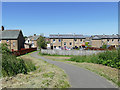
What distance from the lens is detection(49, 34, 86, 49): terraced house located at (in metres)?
34.5

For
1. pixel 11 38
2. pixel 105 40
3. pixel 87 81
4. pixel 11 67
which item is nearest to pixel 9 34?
pixel 11 38

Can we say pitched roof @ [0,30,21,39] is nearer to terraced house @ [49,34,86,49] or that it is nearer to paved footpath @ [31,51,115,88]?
terraced house @ [49,34,86,49]

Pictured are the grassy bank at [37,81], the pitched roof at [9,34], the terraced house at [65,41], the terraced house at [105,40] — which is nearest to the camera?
the grassy bank at [37,81]

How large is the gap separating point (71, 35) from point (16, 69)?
29.3 m

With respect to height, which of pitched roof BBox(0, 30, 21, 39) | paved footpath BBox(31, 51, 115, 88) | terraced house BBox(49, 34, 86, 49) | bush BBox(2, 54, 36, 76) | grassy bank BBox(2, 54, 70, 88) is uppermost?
pitched roof BBox(0, 30, 21, 39)

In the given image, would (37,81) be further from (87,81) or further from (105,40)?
(105,40)

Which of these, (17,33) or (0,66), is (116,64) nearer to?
(0,66)

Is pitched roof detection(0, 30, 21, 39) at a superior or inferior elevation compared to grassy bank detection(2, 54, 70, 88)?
superior

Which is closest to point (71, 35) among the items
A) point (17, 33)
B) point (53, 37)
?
point (53, 37)

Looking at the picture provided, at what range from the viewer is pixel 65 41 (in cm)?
3459

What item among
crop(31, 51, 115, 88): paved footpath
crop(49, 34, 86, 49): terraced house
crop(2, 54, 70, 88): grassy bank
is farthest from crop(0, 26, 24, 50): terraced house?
crop(31, 51, 115, 88): paved footpath

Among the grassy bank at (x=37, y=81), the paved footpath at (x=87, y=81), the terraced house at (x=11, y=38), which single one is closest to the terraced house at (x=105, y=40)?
the terraced house at (x=11, y=38)

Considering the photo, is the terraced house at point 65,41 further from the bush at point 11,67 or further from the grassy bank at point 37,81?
the grassy bank at point 37,81

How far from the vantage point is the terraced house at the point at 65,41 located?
3447 cm
